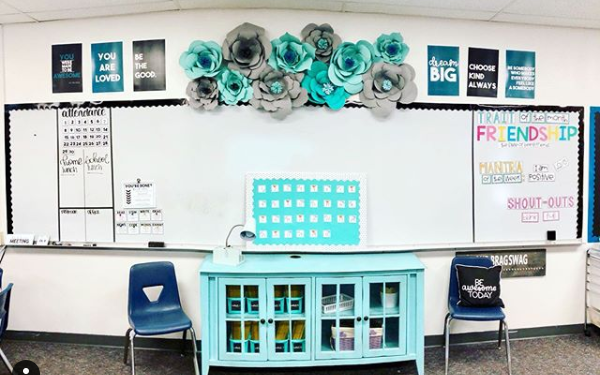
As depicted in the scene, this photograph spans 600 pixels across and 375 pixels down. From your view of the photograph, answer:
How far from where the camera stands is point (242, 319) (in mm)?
2320

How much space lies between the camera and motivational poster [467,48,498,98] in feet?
9.22

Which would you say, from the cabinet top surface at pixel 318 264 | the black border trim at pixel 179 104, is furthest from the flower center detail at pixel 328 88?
the cabinet top surface at pixel 318 264

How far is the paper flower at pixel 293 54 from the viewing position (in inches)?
101

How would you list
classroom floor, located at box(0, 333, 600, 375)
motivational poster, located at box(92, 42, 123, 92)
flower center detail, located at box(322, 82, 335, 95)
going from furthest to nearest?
motivational poster, located at box(92, 42, 123, 92)
flower center detail, located at box(322, 82, 335, 95)
classroom floor, located at box(0, 333, 600, 375)

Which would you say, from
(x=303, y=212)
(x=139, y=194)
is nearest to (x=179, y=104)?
(x=139, y=194)

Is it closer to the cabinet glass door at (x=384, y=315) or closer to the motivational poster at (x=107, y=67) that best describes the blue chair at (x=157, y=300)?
the cabinet glass door at (x=384, y=315)

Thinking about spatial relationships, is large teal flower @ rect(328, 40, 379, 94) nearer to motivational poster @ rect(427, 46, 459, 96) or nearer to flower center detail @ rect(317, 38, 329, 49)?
flower center detail @ rect(317, 38, 329, 49)

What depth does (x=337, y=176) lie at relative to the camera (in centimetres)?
270

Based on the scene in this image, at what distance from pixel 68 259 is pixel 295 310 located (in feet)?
6.33

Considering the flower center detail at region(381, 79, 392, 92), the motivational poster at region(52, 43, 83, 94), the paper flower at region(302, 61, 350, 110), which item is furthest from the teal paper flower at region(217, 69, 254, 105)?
the motivational poster at region(52, 43, 83, 94)

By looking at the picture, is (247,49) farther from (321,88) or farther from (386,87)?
(386,87)

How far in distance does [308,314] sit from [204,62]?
6.42 feet

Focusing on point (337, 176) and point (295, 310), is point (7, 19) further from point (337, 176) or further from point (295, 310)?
point (295, 310)

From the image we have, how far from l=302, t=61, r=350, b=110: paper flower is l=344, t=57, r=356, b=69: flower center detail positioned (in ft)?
0.51
